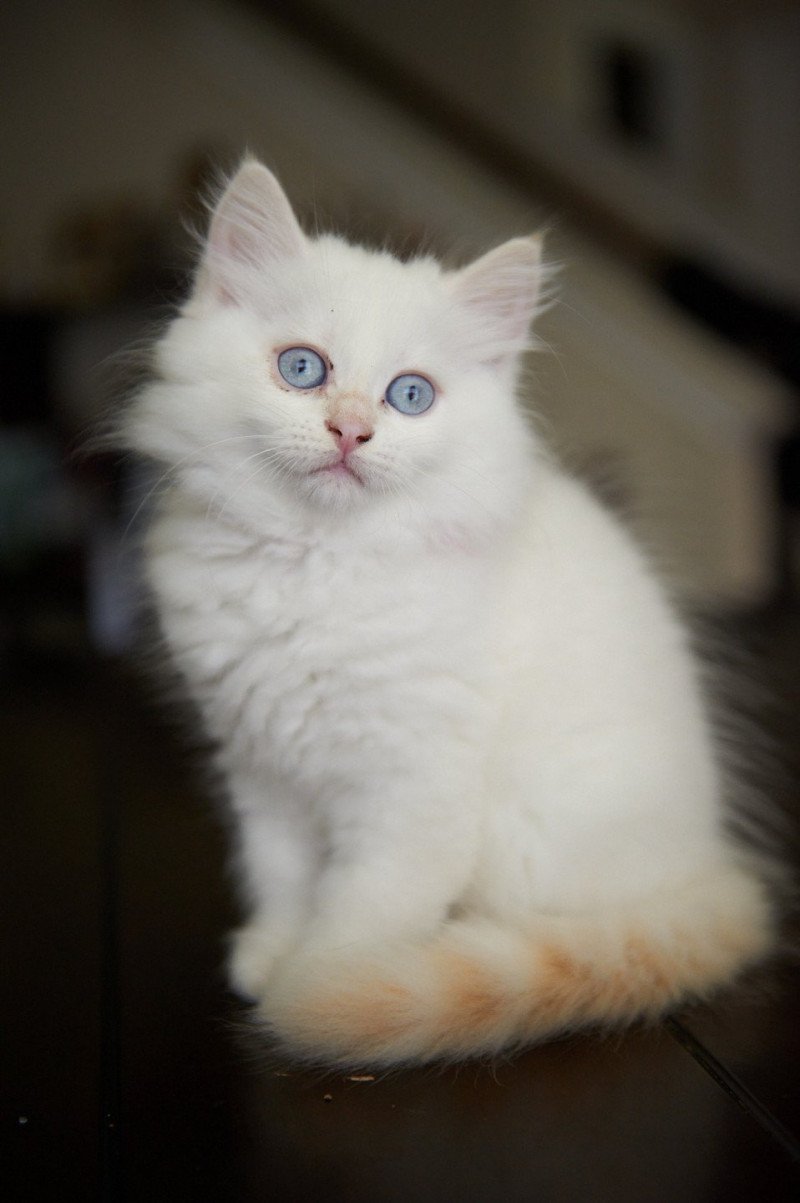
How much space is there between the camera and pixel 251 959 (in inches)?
44.6

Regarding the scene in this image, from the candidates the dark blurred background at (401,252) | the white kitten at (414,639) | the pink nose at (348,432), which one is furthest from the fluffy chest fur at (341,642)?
the dark blurred background at (401,252)

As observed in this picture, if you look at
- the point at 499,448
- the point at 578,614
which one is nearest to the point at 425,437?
the point at 499,448

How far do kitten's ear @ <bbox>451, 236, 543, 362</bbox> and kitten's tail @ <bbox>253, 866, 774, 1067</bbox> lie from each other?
2.04ft

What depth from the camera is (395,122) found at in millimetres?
3850

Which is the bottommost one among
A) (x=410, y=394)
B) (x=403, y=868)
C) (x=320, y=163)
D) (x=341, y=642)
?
(x=403, y=868)

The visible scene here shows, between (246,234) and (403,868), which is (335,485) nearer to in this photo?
(246,234)

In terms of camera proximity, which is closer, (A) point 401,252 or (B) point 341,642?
(B) point 341,642

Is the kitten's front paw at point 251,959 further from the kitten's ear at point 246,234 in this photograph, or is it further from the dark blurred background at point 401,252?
the kitten's ear at point 246,234

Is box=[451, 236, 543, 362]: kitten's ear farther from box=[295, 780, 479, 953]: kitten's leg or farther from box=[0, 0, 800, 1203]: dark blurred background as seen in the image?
box=[295, 780, 479, 953]: kitten's leg

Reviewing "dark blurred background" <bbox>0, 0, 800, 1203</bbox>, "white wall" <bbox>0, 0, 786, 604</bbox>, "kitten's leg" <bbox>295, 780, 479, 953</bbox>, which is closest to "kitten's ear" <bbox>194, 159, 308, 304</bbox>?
"dark blurred background" <bbox>0, 0, 800, 1203</bbox>

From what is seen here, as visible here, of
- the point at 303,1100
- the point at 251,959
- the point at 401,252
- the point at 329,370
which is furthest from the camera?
the point at 401,252

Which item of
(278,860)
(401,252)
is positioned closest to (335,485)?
(401,252)

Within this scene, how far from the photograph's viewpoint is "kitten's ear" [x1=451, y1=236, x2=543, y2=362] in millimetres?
1072

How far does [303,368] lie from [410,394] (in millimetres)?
113
